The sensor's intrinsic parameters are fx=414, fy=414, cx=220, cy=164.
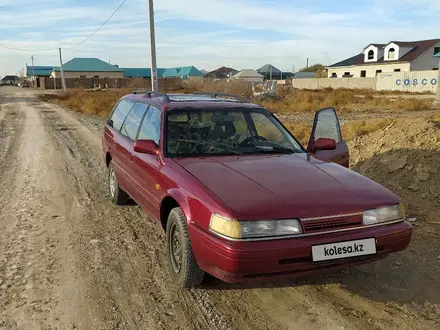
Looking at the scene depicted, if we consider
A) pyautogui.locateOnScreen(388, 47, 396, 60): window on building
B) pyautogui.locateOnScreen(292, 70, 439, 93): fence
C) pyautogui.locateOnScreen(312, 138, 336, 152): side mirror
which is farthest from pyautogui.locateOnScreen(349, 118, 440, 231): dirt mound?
pyautogui.locateOnScreen(388, 47, 396, 60): window on building

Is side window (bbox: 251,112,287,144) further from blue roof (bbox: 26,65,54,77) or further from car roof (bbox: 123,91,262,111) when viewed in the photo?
blue roof (bbox: 26,65,54,77)

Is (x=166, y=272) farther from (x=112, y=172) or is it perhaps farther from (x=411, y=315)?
(x=112, y=172)

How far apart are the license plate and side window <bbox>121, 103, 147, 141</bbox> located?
280cm

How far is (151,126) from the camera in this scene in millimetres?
4543

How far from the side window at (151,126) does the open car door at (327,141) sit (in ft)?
5.37

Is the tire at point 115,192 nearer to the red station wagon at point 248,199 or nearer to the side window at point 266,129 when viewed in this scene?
the red station wagon at point 248,199

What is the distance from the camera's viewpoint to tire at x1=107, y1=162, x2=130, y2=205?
573 cm

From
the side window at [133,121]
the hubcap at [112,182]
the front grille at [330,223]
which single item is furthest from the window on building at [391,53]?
the front grille at [330,223]

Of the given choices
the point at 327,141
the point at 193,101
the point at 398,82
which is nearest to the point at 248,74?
the point at 398,82

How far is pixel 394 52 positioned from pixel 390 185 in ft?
180

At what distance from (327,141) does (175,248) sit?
78.9 inches

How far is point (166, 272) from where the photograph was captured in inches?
151

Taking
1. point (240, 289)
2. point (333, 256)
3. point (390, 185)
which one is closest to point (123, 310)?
point (240, 289)

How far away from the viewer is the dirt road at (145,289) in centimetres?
305
